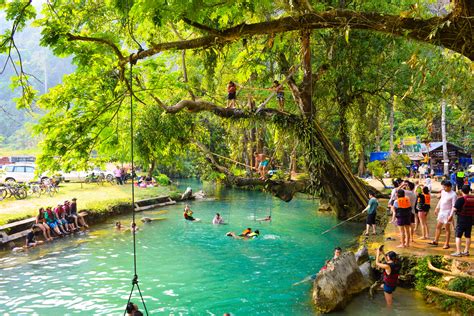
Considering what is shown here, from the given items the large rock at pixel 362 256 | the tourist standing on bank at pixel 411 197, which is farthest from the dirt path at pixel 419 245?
the large rock at pixel 362 256

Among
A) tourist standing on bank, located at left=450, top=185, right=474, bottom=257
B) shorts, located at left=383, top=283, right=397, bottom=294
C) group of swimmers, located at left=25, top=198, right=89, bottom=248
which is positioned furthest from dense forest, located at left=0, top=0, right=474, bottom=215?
group of swimmers, located at left=25, top=198, right=89, bottom=248

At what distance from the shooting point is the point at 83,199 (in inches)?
917

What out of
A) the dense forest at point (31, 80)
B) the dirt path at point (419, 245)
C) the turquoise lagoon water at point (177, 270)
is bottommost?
the turquoise lagoon water at point (177, 270)

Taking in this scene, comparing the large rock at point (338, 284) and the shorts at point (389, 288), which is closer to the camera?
the shorts at point (389, 288)

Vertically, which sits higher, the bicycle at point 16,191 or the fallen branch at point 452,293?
the bicycle at point 16,191

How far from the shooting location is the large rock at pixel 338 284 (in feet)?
29.0

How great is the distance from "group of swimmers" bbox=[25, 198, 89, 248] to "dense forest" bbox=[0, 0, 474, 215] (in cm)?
433

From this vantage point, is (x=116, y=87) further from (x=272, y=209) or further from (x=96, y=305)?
(x=272, y=209)

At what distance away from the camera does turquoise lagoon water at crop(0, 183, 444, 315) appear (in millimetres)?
9836

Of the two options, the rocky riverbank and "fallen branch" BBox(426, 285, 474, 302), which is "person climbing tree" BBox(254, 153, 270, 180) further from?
"fallen branch" BBox(426, 285, 474, 302)

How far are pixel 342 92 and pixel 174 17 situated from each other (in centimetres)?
1347

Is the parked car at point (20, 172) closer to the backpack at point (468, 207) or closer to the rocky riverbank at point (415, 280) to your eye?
the rocky riverbank at point (415, 280)

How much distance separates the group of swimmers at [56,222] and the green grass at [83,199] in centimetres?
110

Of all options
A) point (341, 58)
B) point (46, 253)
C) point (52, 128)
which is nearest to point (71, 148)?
point (52, 128)
